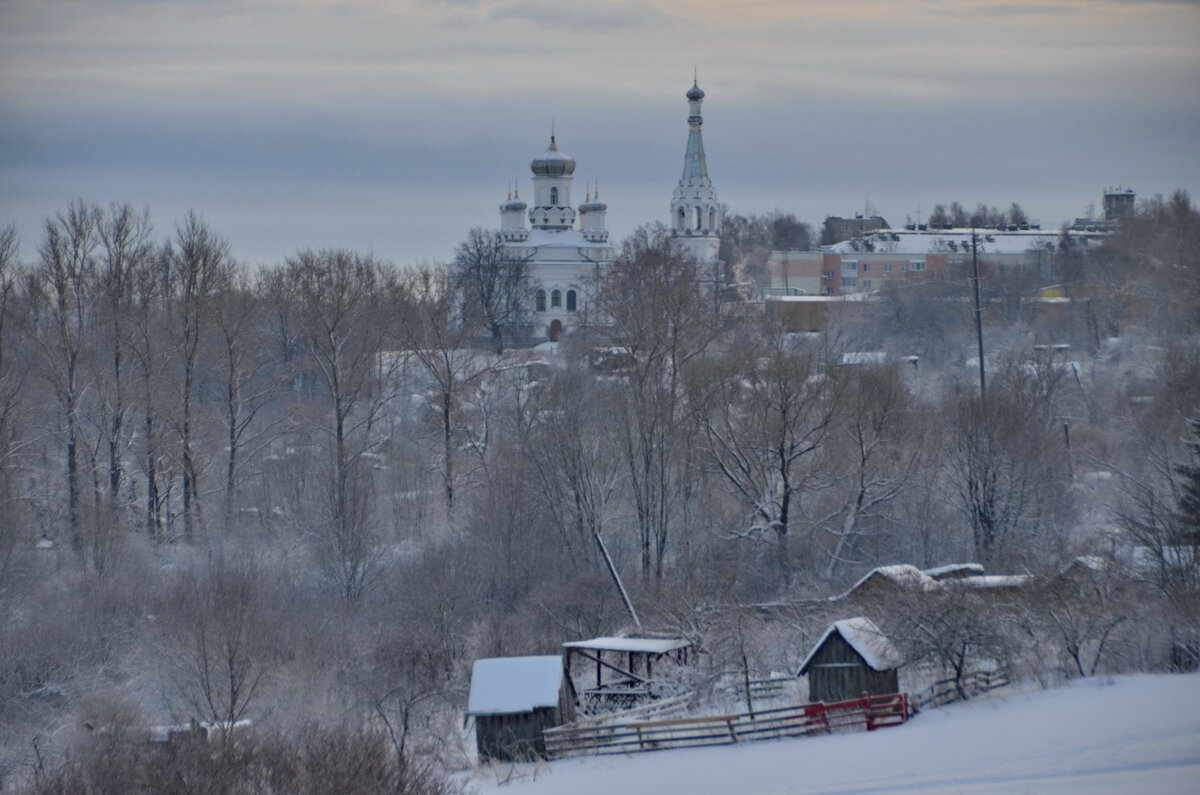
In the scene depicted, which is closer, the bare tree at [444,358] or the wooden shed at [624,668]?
the wooden shed at [624,668]

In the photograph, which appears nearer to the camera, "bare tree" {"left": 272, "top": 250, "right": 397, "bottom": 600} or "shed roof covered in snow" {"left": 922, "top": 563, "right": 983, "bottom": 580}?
"shed roof covered in snow" {"left": 922, "top": 563, "right": 983, "bottom": 580}

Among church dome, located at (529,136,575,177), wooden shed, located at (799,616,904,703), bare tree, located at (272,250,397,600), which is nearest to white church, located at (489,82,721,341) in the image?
church dome, located at (529,136,575,177)

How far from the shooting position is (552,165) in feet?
209

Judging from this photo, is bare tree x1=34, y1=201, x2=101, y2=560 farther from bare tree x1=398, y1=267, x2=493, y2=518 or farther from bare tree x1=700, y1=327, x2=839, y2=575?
bare tree x1=700, y1=327, x2=839, y2=575

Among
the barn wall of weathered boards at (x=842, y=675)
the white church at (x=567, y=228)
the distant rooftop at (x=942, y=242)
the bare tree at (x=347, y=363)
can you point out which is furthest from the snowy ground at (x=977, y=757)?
the distant rooftop at (x=942, y=242)

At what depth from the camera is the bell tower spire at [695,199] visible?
64.9m

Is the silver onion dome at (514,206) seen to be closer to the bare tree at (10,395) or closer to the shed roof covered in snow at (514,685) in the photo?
the bare tree at (10,395)

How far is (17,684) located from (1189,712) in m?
14.5

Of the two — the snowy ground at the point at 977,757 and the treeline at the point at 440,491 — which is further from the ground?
the treeline at the point at 440,491

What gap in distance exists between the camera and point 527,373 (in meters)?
32.5

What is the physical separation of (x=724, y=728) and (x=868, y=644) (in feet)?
6.80

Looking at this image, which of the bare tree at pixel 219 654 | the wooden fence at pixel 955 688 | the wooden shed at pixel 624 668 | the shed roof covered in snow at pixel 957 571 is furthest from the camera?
the shed roof covered in snow at pixel 957 571

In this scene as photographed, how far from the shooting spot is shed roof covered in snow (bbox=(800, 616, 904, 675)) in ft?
49.2

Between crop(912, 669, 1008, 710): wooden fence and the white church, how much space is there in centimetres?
4222
